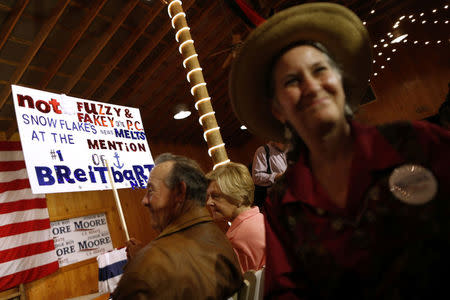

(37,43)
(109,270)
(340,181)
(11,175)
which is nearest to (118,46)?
(37,43)

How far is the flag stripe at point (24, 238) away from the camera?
15.9ft

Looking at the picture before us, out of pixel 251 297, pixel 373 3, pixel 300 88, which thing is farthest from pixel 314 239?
pixel 373 3

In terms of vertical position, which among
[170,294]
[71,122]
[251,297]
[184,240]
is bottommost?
[251,297]

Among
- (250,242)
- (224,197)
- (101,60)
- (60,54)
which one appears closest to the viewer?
(250,242)

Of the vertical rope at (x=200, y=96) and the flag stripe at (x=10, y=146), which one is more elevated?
the flag stripe at (x=10, y=146)

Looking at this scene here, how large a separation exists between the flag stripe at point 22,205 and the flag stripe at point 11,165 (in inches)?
25.2

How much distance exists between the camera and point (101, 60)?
557cm

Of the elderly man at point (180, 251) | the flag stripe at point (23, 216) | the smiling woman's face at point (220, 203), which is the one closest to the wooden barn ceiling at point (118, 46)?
the flag stripe at point (23, 216)

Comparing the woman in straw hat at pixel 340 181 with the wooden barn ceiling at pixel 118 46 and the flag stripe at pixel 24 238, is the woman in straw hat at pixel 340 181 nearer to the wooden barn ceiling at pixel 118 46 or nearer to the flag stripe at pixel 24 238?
the wooden barn ceiling at pixel 118 46

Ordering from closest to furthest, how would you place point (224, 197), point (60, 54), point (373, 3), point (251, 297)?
point (251, 297)
point (224, 197)
point (60, 54)
point (373, 3)

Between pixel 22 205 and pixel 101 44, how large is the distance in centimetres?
338

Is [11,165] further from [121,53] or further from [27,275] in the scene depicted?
[121,53]

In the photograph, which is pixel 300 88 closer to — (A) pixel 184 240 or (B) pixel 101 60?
(A) pixel 184 240

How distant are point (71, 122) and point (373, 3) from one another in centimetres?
722
